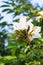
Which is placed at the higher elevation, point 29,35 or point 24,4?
point 24,4

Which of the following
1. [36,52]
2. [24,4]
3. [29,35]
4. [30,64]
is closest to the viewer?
[29,35]

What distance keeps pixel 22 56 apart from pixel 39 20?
0.33 meters

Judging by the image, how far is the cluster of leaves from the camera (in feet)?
4.91

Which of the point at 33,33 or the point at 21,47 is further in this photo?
the point at 21,47

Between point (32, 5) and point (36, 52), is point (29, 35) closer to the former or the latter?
point (36, 52)

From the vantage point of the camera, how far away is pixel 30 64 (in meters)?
1.88

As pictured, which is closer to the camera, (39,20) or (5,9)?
(39,20)

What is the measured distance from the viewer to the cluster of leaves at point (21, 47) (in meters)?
1.50

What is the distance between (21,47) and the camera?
172 centimetres

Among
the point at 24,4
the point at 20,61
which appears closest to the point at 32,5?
the point at 24,4

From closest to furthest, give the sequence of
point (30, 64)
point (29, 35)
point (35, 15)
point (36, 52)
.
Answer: point (29, 35) → point (36, 52) → point (30, 64) → point (35, 15)

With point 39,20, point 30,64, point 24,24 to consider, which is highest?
point 39,20

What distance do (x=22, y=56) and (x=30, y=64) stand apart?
9 cm

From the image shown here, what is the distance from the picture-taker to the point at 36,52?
5.76ft
